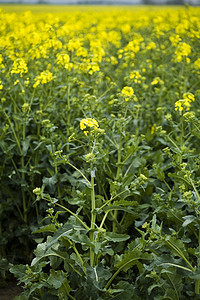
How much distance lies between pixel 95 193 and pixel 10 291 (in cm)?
109

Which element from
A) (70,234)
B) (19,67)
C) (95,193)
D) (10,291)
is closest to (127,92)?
(95,193)

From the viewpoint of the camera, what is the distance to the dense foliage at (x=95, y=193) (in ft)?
9.07

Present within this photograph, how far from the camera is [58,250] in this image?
3016mm

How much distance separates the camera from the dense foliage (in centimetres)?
277

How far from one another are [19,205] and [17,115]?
2.72 feet

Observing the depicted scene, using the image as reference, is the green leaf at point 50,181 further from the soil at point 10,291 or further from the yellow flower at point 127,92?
the soil at point 10,291

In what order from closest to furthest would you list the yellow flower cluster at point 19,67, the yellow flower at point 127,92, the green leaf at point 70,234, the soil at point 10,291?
the green leaf at point 70,234 → the yellow flower at point 127,92 → the soil at point 10,291 → the yellow flower cluster at point 19,67

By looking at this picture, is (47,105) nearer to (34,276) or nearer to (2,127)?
(2,127)

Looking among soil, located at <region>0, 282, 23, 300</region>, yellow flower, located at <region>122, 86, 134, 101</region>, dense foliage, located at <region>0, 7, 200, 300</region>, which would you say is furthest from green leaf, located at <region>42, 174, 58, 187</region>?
soil, located at <region>0, 282, 23, 300</region>

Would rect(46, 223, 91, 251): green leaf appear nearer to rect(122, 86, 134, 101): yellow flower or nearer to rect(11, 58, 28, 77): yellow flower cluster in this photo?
rect(122, 86, 134, 101): yellow flower

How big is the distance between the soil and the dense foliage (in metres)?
0.21

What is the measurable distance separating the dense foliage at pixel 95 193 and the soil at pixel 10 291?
0.21m

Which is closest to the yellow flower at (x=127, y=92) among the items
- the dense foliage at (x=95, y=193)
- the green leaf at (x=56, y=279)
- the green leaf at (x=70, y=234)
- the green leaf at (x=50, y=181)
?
the dense foliage at (x=95, y=193)

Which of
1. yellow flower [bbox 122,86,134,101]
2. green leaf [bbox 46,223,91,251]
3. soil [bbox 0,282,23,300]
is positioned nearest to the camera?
green leaf [bbox 46,223,91,251]
